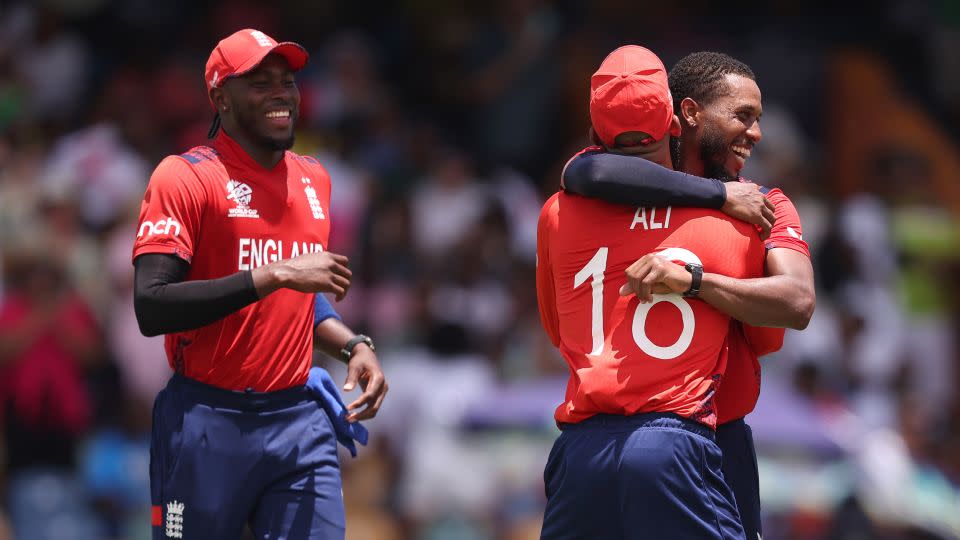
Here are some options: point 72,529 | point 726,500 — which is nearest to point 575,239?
point 726,500

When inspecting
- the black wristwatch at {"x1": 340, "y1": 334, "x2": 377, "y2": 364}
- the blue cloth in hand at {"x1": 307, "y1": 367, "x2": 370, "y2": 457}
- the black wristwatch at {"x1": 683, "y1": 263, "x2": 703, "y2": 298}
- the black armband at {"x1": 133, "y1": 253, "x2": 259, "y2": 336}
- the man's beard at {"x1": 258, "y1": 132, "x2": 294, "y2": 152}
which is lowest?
the blue cloth in hand at {"x1": 307, "y1": 367, "x2": 370, "y2": 457}

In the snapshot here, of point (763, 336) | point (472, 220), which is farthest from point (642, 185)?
point (472, 220)

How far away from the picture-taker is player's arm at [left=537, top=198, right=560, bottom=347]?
5.77 metres

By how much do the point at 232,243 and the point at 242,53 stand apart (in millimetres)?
749

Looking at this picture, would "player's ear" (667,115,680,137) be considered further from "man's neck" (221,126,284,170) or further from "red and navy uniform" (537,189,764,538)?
"man's neck" (221,126,284,170)

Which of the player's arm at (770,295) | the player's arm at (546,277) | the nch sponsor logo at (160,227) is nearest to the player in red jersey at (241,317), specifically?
the nch sponsor logo at (160,227)

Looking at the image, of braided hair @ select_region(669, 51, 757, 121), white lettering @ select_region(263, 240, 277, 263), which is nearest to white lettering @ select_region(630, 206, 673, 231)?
braided hair @ select_region(669, 51, 757, 121)

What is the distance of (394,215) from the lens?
40.9 ft

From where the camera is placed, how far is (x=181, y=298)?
18.3 feet

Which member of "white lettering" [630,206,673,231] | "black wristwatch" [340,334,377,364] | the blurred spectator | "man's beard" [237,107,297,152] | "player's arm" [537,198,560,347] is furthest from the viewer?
the blurred spectator

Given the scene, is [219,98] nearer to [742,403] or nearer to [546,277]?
[546,277]

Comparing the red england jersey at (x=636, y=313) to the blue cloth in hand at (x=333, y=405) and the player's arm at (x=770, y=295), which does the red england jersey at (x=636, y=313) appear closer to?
the player's arm at (x=770, y=295)

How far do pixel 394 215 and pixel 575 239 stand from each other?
6921mm

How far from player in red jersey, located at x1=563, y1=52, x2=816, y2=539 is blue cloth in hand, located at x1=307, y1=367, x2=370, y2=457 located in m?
1.33
